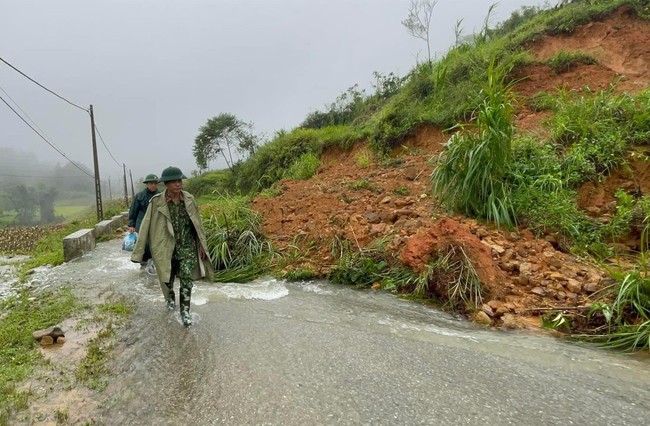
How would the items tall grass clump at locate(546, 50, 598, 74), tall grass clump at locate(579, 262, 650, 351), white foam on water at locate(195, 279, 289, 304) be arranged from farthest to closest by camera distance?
tall grass clump at locate(546, 50, 598, 74)
white foam on water at locate(195, 279, 289, 304)
tall grass clump at locate(579, 262, 650, 351)

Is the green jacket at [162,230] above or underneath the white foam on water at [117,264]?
above

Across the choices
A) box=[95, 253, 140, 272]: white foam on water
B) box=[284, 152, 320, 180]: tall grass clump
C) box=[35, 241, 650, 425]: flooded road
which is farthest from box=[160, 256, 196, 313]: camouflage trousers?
box=[284, 152, 320, 180]: tall grass clump

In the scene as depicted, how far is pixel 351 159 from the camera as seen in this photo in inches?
500

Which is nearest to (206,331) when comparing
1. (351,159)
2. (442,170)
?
(442,170)

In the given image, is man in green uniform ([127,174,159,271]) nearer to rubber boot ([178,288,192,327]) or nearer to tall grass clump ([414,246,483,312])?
rubber boot ([178,288,192,327])

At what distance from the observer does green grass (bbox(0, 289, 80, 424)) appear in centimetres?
Result: 313

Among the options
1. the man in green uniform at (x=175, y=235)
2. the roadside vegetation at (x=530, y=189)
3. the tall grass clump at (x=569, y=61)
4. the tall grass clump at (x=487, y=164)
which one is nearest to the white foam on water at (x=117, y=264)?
the roadside vegetation at (x=530, y=189)

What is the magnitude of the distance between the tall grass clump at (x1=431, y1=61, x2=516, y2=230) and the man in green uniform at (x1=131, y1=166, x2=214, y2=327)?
3.72 meters

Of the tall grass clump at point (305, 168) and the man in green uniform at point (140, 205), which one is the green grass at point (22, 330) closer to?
the man in green uniform at point (140, 205)

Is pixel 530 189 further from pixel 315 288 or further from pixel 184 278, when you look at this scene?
pixel 184 278

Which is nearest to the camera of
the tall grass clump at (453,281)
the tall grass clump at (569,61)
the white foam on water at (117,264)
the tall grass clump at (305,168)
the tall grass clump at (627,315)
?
the tall grass clump at (627,315)

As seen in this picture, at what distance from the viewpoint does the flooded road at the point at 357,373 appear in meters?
2.73

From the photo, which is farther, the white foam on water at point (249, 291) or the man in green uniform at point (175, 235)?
the white foam on water at point (249, 291)

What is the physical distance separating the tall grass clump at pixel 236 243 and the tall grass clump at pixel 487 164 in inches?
126
